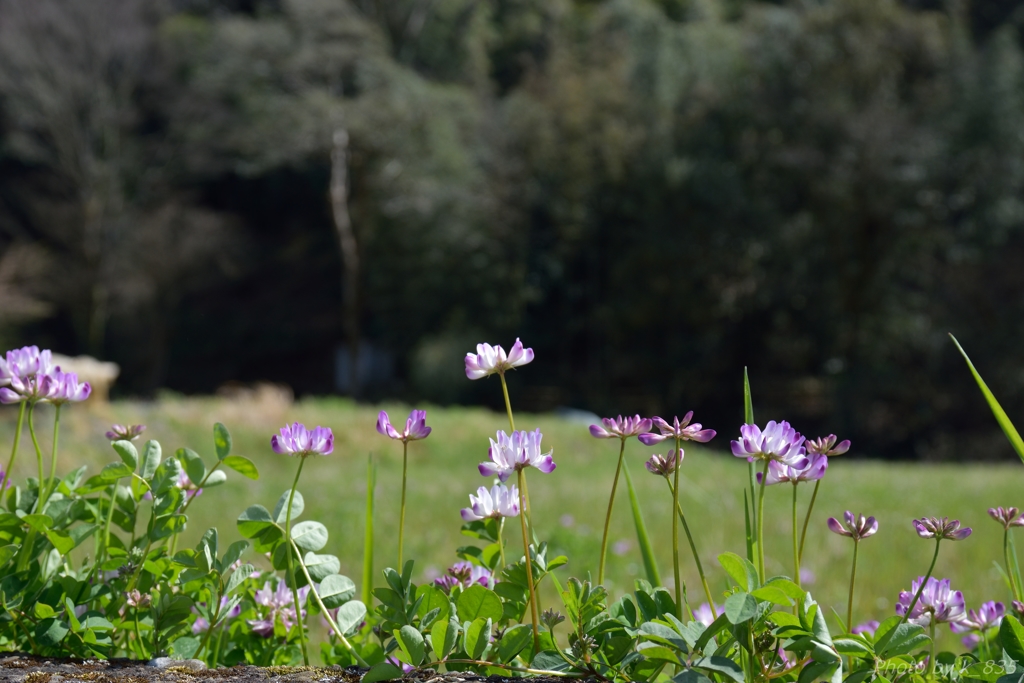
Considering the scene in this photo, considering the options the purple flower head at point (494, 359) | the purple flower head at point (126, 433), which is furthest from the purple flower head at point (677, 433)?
the purple flower head at point (126, 433)

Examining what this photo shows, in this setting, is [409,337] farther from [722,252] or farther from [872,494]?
[872,494]

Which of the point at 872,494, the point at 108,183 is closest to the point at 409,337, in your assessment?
the point at 108,183

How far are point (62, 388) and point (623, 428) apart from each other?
54cm

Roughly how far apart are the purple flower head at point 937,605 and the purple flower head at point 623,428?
0.32 m

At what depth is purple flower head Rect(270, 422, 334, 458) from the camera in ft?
2.52

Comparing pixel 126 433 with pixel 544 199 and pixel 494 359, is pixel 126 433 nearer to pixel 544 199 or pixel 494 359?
pixel 494 359

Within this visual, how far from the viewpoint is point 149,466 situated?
2.81ft

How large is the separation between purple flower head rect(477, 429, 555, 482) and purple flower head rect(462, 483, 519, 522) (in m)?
0.06

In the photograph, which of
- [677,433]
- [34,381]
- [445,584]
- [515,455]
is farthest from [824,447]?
[34,381]

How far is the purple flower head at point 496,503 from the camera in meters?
0.76

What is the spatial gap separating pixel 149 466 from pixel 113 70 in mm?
22116

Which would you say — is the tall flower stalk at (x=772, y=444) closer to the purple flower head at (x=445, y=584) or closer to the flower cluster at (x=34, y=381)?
the purple flower head at (x=445, y=584)

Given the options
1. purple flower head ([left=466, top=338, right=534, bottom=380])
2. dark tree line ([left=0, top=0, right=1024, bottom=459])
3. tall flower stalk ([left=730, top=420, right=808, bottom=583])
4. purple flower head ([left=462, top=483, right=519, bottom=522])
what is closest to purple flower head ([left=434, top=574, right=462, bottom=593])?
purple flower head ([left=462, top=483, right=519, bottom=522])

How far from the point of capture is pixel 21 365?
833mm
